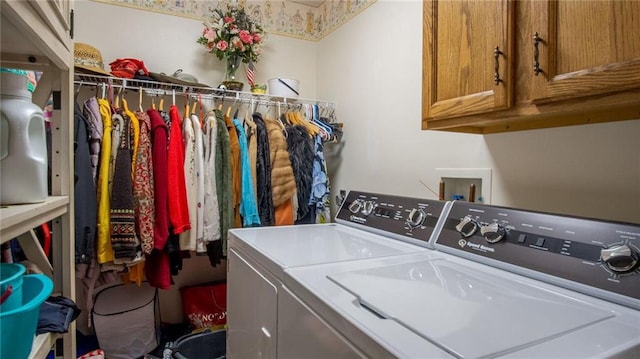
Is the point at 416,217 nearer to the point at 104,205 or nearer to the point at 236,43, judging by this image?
the point at 104,205

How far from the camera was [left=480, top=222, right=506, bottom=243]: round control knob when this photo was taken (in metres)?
0.99

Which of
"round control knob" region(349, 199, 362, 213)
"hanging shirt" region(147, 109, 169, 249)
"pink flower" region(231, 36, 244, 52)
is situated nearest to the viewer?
"round control knob" region(349, 199, 362, 213)

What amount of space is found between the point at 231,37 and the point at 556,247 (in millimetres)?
2256

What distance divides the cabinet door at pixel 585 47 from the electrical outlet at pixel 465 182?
0.57 meters

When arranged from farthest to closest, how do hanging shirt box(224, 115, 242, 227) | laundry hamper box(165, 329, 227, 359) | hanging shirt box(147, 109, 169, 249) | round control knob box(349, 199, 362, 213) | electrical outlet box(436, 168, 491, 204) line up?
hanging shirt box(224, 115, 242, 227) → laundry hamper box(165, 329, 227, 359) → hanging shirt box(147, 109, 169, 249) → round control knob box(349, 199, 362, 213) → electrical outlet box(436, 168, 491, 204)

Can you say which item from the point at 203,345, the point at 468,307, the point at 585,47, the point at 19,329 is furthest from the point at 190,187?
the point at 585,47

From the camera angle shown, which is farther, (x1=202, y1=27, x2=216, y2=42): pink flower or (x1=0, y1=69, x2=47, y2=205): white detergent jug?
(x1=202, y1=27, x2=216, y2=42): pink flower

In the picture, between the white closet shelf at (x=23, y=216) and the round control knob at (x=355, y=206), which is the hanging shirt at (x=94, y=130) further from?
the round control knob at (x=355, y=206)

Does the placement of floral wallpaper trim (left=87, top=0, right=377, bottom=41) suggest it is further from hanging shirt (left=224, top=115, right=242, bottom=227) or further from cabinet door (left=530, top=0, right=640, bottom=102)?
cabinet door (left=530, top=0, right=640, bottom=102)

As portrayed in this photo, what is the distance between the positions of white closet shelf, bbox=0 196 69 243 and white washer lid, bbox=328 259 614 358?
0.64 meters

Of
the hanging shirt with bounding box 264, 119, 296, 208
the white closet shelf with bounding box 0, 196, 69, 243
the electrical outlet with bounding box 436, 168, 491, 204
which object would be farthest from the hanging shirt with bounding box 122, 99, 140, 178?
the electrical outlet with bounding box 436, 168, 491, 204

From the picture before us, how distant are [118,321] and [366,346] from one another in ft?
7.02

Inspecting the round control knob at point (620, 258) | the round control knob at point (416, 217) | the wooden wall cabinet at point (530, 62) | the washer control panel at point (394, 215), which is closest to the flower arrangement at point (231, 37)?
the washer control panel at point (394, 215)

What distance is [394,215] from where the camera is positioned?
138 cm
